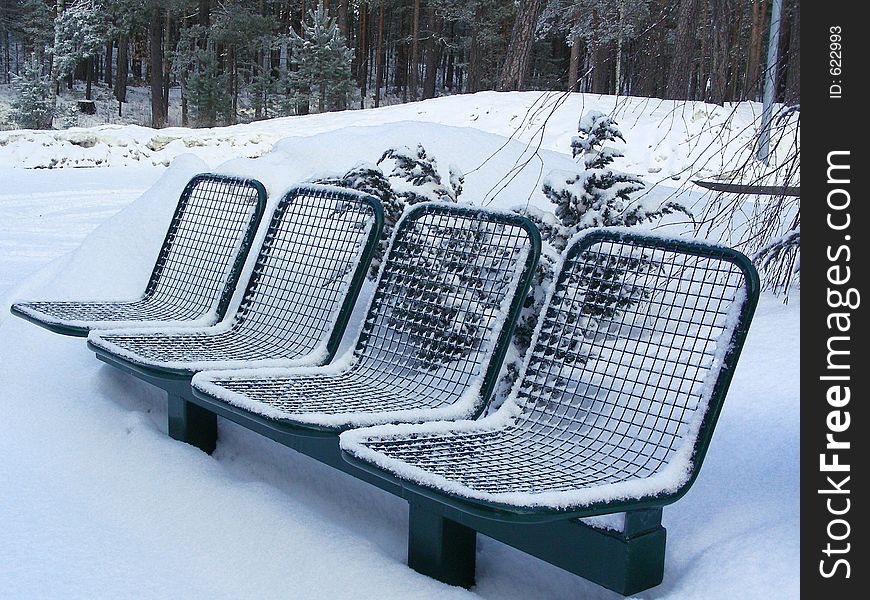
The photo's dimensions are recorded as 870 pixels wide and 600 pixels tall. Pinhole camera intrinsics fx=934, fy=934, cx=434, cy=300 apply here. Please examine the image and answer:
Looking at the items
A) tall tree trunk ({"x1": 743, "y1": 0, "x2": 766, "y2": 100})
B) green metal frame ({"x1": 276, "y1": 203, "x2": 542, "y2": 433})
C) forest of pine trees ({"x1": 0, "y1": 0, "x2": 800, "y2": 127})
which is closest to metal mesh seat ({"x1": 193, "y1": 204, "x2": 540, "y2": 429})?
green metal frame ({"x1": 276, "y1": 203, "x2": 542, "y2": 433})

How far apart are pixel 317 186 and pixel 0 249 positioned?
15.6 ft

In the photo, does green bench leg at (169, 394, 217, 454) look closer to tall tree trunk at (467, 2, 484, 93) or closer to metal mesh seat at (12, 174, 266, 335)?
metal mesh seat at (12, 174, 266, 335)

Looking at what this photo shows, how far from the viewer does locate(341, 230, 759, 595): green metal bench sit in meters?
1.80

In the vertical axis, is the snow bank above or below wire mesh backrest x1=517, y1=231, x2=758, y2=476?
above

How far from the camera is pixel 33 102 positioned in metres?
24.2

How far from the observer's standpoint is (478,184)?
16.9ft

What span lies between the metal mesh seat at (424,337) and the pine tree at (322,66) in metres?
24.3

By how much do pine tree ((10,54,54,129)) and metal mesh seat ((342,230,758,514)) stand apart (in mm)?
24712

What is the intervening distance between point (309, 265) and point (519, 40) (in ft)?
5.11

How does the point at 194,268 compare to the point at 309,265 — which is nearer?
the point at 309,265

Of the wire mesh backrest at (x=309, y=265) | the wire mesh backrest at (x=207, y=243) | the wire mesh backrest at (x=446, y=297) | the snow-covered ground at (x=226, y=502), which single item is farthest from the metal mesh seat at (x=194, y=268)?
the wire mesh backrest at (x=446, y=297)

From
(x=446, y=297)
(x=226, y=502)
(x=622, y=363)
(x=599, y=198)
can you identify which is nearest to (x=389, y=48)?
(x=599, y=198)

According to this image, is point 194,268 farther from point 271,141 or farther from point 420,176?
point 271,141

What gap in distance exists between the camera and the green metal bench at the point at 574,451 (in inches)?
71.1
